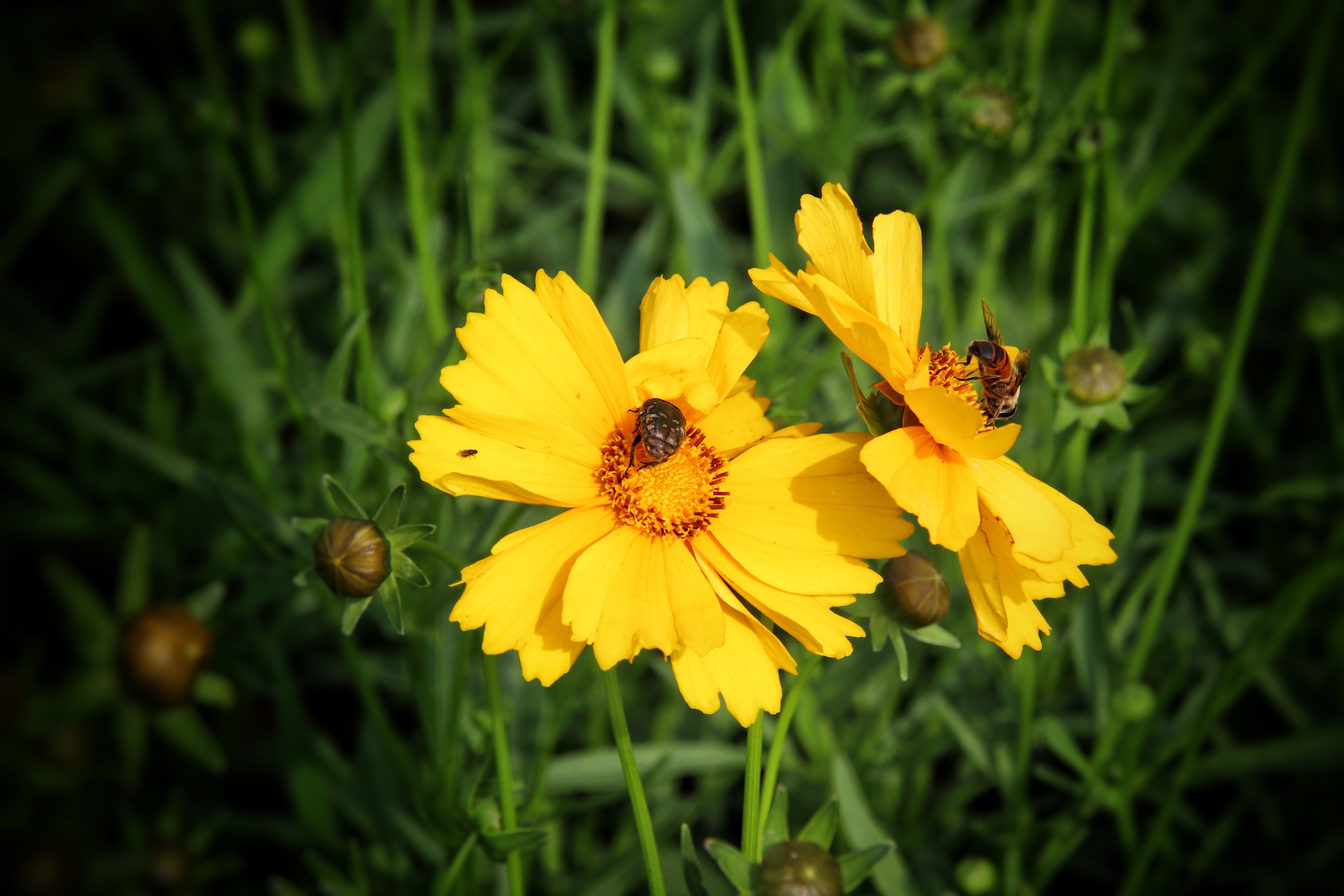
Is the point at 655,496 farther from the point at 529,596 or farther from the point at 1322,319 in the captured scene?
the point at 1322,319

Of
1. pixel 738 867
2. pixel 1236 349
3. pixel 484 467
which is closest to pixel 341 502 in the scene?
pixel 484 467

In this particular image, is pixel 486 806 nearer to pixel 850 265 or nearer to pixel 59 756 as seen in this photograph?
pixel 850 265

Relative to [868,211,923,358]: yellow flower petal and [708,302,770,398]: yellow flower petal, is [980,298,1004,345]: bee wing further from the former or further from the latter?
[708,302,770,398]: yellow flower petal

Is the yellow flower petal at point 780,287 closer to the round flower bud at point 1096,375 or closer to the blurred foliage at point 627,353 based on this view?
the blurred foliage at point 627,353

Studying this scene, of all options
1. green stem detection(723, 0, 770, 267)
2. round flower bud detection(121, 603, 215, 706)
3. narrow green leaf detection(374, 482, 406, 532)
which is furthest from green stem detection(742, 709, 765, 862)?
round flower bud detection(121, 603, 215, 706)

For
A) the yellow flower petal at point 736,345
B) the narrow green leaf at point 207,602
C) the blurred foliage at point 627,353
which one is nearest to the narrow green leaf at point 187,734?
the blurred foliage at point 627,353

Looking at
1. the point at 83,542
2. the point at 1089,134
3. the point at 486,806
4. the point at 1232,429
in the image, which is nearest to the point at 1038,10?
the point at 1089,134
